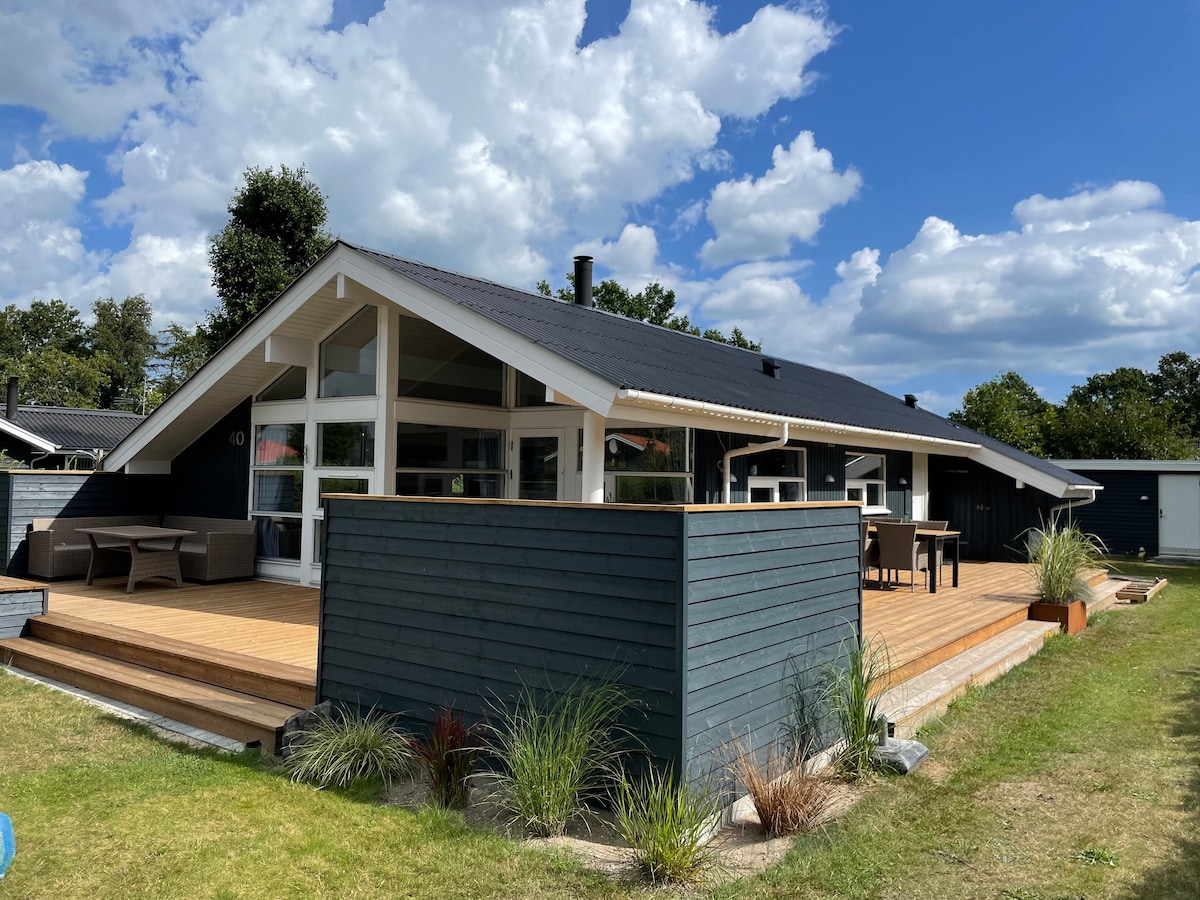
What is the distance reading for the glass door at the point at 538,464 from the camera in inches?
329

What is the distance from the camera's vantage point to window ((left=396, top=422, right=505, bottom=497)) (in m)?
7.96

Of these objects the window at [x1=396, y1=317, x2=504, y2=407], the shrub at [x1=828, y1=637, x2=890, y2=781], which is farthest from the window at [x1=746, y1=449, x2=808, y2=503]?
the shrub at [x1=828, y1=637, x2=890, y2=781]

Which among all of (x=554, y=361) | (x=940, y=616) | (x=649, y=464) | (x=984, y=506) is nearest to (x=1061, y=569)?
(x=940, y=616)

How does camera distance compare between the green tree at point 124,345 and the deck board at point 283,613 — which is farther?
the green tree at point 124,345

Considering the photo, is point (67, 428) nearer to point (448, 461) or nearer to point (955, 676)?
point (448, 461)

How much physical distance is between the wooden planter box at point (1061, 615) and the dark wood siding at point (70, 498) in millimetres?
11062

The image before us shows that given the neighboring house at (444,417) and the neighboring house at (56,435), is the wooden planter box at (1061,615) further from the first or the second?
the neighboring house at (56,435)

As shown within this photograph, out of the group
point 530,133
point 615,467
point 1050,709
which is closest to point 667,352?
point 615,467

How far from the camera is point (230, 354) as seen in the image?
8656 mm

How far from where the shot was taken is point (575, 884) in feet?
9.98

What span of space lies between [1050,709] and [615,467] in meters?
4.25

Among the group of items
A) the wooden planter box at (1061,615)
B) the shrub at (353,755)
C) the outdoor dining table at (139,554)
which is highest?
the outdoor dining table at (139,554)

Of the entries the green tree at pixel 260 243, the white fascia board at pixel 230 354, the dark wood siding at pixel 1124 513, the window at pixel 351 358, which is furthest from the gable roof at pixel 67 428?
the dark wood siding at pixel 1124 513

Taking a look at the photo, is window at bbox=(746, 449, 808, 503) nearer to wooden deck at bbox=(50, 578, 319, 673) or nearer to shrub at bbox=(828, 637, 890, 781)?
shrub at bbox=(828, 637, 890, 781)
